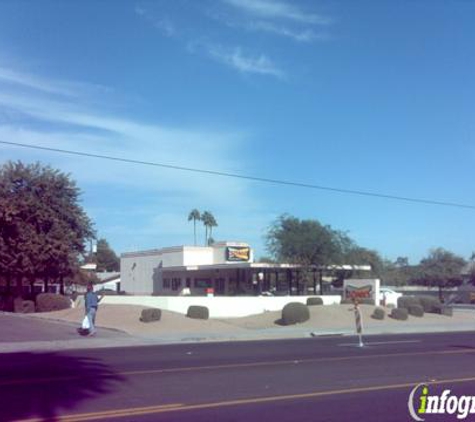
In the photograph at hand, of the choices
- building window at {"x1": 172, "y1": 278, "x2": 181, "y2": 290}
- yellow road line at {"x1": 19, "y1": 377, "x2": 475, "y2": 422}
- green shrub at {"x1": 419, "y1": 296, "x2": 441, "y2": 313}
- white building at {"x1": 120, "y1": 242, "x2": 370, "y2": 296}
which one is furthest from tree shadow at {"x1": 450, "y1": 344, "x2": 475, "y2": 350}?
building window at {"x1": 172, "y1": 278, "x2": 181, "y2": 290}

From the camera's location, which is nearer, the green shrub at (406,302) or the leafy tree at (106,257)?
the green shrub at (406,302)

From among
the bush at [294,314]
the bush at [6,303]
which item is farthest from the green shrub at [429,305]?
the bush at [6,303]

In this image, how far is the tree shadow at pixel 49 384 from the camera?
1066 centimetres

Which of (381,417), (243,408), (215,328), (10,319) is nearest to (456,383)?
(381,417)

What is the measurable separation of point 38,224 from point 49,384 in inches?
1309

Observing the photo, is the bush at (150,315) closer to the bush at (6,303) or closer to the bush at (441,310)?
the bush at (6,303)

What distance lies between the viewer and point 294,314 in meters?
36.8

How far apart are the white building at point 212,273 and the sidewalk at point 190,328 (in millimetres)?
17405

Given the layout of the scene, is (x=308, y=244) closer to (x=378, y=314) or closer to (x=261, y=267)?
(x=261, y=267)

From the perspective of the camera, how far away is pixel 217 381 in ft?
45.6

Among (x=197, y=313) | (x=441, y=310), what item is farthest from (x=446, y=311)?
(x=197, y=313)

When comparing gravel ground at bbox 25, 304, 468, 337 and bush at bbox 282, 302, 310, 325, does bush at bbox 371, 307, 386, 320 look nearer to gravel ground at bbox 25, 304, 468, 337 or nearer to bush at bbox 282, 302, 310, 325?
gravel ground at bbox 25, 304, 468, 337

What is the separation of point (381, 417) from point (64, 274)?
3990 cm

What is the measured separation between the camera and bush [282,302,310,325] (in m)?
36.8
